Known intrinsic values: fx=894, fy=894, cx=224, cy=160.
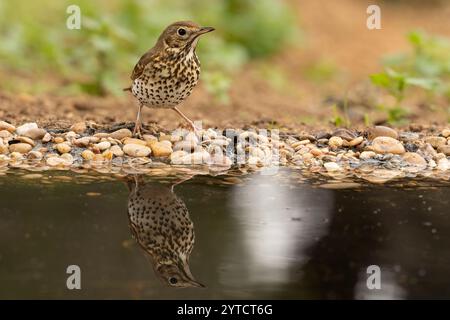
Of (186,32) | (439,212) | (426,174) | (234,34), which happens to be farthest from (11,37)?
(439,212)

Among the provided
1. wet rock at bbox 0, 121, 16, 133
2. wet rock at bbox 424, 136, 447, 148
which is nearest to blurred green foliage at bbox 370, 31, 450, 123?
wet rock at bbox 424, 136, 447, 148

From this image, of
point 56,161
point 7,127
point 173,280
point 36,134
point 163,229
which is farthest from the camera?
point 7,127

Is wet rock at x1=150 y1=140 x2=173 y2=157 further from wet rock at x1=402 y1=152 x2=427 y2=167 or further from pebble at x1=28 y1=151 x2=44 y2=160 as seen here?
wet rock at x1=402 y1=152 x2=427 y2=167

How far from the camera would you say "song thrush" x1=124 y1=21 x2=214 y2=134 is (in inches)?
209

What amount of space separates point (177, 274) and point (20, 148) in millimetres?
2251

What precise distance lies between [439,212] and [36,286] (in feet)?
6.82

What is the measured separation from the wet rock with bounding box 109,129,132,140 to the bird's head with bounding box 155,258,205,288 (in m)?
2.06

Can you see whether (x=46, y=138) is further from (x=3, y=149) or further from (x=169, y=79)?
(x=169, y=79)

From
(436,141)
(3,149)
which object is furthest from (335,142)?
(3,149)

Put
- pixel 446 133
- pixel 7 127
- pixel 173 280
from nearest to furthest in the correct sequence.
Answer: pixel 173 280 → pixel 7 127 → pixel 446 133

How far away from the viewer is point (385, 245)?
12.7 ft

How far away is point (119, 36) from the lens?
25.5ft

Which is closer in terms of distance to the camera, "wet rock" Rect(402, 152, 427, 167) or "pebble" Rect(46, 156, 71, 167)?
"pebble" Rect(46, 156, 71, 167)
